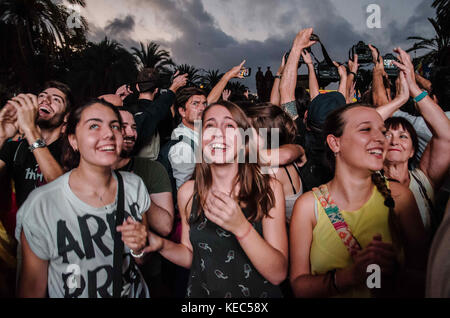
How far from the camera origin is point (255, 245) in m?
1.43

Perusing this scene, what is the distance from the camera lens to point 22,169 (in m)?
2.03

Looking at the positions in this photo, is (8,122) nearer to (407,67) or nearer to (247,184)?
(247,184)

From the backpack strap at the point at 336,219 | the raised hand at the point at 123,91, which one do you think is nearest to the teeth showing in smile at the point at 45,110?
the raised hand at the point at 123,91

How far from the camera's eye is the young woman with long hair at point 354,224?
4.87 feet

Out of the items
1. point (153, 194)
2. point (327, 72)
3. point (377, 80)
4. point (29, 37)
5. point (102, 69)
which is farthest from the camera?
point (102, 69)

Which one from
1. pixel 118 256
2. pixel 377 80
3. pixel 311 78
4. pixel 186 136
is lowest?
pixel 118 256

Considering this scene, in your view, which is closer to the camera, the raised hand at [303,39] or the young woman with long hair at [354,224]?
the young woman with long hair at [354,224]

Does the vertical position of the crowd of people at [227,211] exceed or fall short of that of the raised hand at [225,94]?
it falls short

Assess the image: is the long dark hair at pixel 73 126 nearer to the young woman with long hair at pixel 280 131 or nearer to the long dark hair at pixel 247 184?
the long dark hair at pixel 247 184

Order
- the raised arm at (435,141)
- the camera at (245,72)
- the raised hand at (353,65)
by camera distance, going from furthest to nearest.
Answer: the camera at (245,72) < the raised hand at (353,65) < the raised arm at (435,141)

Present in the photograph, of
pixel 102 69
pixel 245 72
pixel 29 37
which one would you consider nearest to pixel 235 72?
pixel 245 72

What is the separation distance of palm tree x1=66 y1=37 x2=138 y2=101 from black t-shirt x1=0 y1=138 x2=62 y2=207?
19.4 metres

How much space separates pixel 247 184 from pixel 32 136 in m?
1.48
